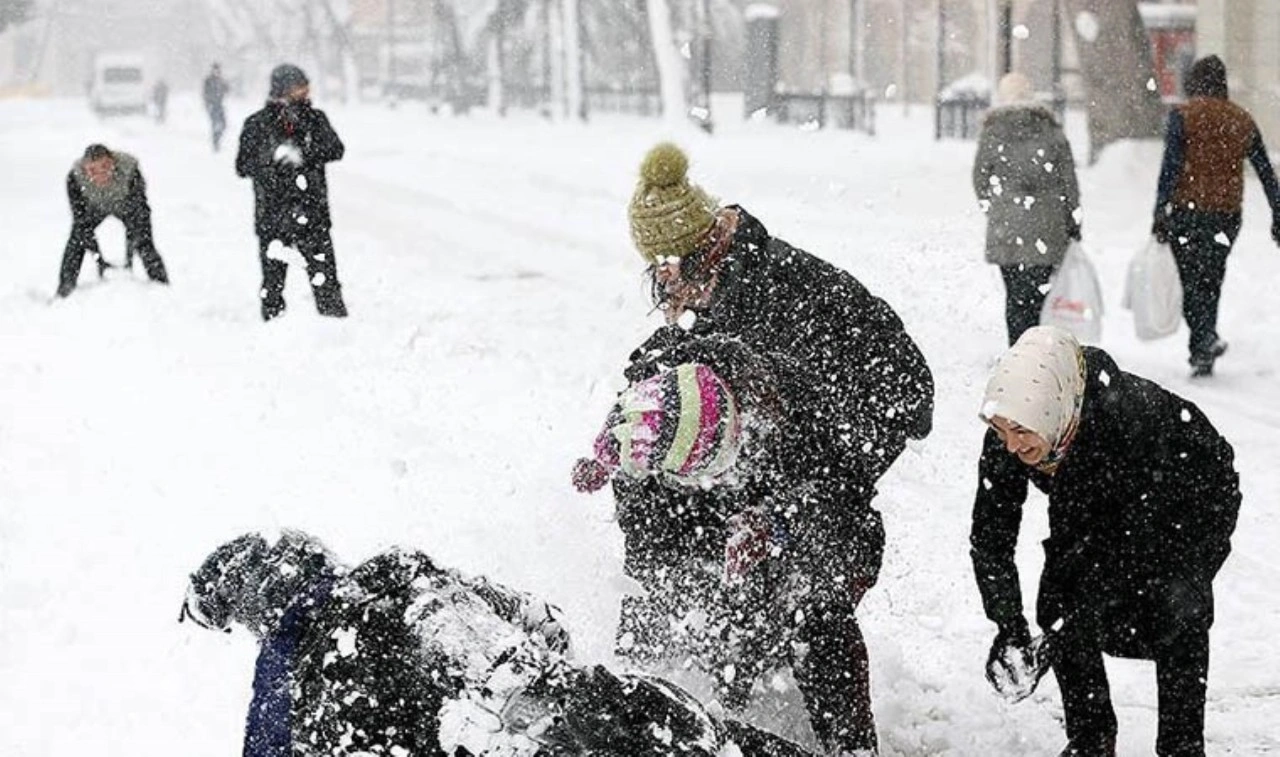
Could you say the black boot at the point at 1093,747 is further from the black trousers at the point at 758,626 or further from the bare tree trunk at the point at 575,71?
the bare tree trunk at the point at 575,71

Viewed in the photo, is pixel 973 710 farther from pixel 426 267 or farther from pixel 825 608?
pixel 426 267

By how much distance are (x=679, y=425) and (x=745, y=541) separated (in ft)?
1.70

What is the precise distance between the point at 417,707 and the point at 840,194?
59.9ft

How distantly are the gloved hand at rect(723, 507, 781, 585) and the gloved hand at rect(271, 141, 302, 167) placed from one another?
24.3ft

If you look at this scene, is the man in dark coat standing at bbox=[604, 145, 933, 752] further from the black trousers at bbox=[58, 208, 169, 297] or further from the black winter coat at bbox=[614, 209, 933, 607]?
the black trousers at bbox=[58, 208, 169, 297]

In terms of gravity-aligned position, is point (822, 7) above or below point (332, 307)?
above

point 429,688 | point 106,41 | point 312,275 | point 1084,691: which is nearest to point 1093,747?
point 1084,691

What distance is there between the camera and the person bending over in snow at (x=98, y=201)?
1216cm

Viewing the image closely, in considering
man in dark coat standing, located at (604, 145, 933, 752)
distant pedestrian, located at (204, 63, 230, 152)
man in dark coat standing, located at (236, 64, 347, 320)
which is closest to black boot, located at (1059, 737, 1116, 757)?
man in dark coat standing, located at (604, 145, 933, 752)

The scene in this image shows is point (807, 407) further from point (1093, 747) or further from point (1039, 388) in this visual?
point (1093, 747)

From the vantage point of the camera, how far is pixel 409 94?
57.8 m

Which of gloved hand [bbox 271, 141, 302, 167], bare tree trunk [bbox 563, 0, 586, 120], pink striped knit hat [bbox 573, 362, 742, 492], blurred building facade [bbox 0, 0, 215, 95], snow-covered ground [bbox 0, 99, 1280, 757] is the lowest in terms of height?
snow-covered ground [bbox 0, 99, 1280, 757]

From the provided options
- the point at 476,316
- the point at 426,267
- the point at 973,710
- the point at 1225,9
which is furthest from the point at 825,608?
the point at 1225,9

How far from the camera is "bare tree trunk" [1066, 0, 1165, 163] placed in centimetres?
1933
